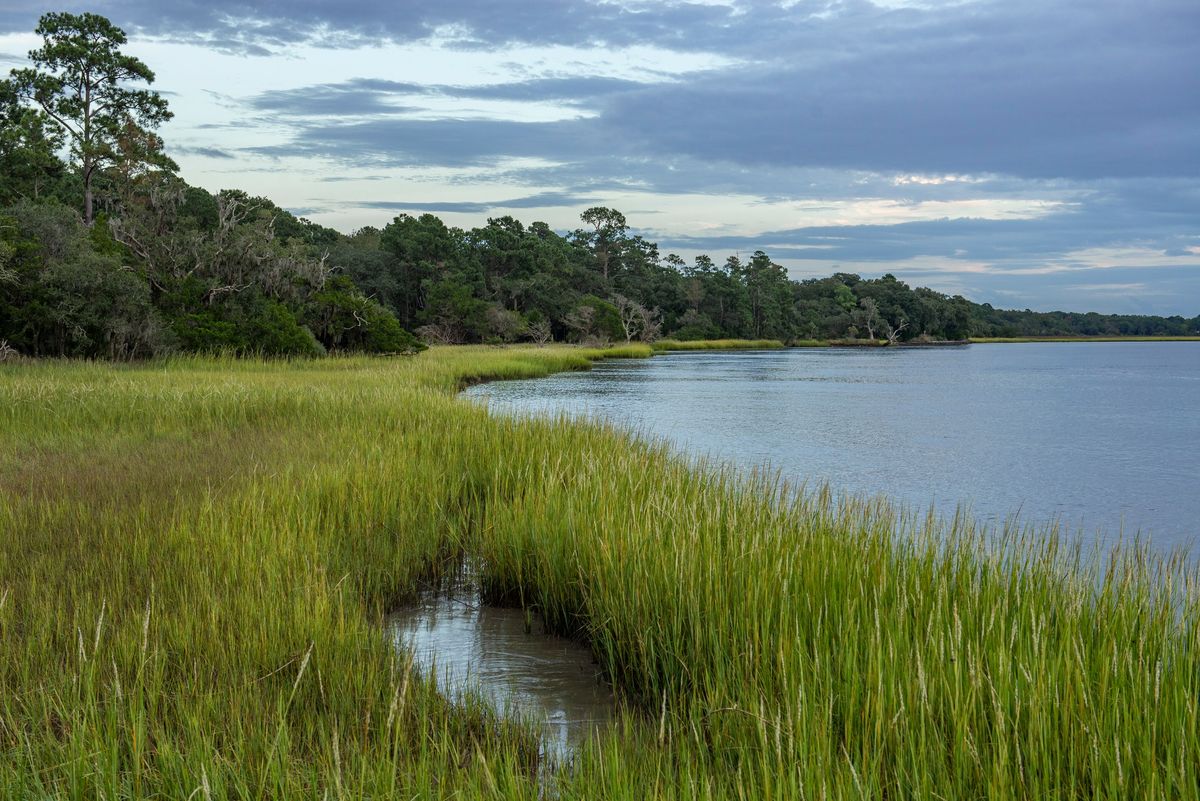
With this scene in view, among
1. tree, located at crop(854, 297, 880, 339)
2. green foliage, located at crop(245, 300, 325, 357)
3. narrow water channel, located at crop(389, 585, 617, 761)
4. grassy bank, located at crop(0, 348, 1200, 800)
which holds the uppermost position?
tree, located at crop(854, 297, 880, 339)

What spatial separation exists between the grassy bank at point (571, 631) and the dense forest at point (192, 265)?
16.5m

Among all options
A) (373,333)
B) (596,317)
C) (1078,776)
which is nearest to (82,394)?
(1078,776)

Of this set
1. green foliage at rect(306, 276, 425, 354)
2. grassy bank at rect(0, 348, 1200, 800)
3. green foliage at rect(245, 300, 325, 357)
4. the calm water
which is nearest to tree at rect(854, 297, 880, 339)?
the calm water

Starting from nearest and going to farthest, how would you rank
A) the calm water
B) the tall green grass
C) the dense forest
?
the calm water, the dense forest, the tall green grass

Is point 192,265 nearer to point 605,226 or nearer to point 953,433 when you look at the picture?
point 953,433

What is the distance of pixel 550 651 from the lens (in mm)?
5605

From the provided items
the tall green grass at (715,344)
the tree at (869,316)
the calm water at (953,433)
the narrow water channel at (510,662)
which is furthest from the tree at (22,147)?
the tree at (869,316)

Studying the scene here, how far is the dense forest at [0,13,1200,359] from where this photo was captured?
75.9ft

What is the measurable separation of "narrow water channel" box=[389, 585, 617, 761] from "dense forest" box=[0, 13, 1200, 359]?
19.1 m

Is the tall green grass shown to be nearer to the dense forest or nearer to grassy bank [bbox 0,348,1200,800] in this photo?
the dense forest

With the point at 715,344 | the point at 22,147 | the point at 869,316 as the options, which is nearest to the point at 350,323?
the point at 22,147

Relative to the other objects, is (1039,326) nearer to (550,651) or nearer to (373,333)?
(373,333)

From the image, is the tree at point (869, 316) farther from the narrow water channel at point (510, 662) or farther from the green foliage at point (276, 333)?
the narrow water channel at point (510, 662)

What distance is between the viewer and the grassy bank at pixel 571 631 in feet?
9.28
